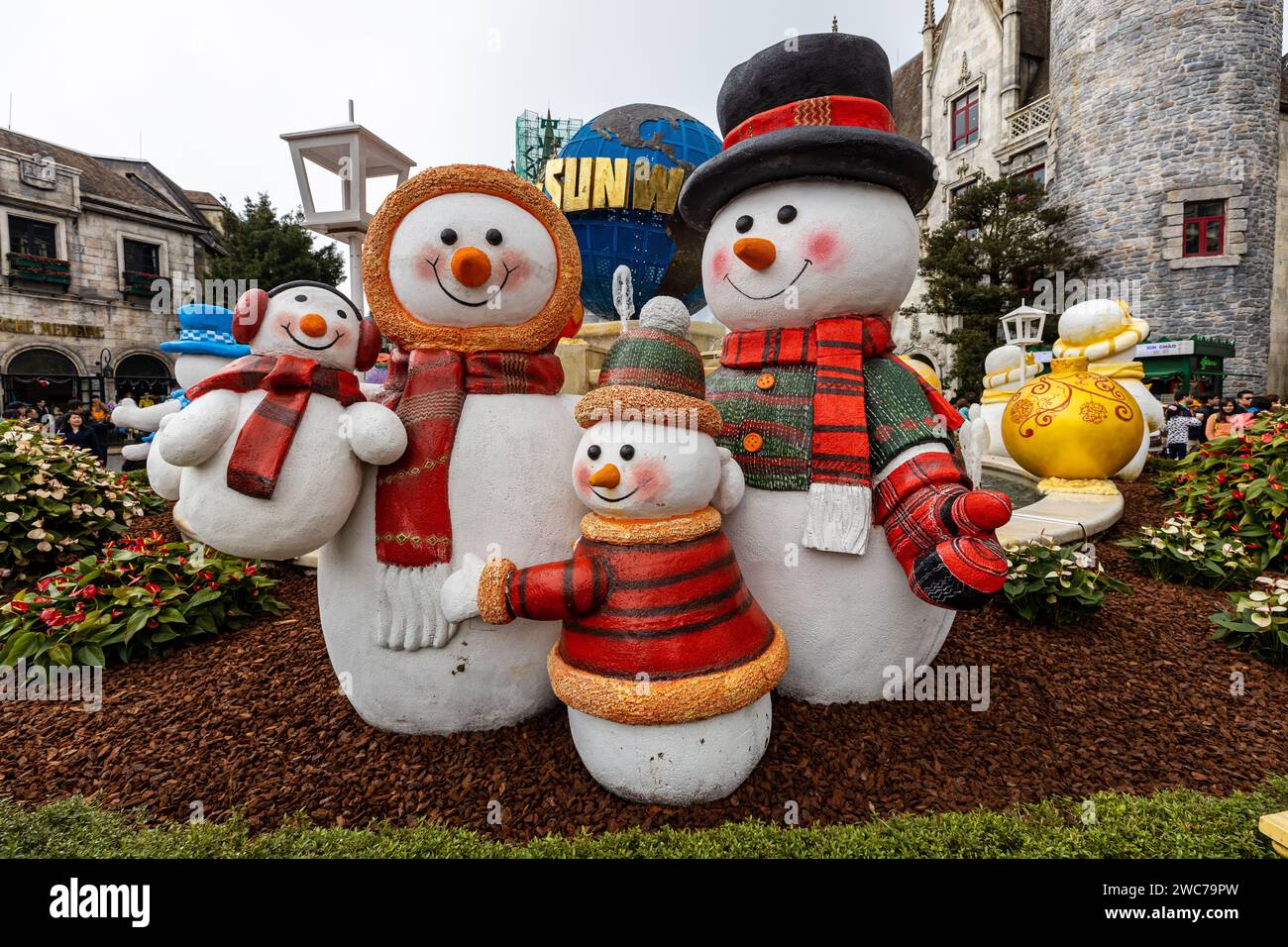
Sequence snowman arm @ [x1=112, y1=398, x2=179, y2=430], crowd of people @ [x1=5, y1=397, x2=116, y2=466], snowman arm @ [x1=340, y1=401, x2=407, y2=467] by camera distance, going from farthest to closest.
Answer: crowd of people @ [x1=5, y1=397, x2=116, y2=466]
snowman arm @ [x1=112, y1=398, x2=179, y2=430]
snowman arm @ [x1=340, y1=401, x2=407, y2=467]

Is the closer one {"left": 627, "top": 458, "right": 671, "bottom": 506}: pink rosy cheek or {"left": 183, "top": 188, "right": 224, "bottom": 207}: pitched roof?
{"left": 627, "top": 458, "right": 671, "bottom": 506}: pink rosy cheek

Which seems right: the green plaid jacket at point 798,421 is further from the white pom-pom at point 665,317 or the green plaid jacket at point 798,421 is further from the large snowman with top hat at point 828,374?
the white pom-pom at point 665,317

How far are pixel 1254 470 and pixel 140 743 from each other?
7.17 m

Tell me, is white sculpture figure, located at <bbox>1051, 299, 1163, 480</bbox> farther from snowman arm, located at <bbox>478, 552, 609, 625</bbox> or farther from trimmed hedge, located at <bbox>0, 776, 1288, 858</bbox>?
snowman arm, located at <bbox>478, 552, 609, 625</bbox>

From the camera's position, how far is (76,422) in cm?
856

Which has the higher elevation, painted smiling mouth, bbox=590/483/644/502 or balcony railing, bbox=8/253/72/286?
balcony railing, bbox=8/253/72/286

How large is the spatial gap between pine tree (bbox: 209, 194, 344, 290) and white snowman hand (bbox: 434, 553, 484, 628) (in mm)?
18682

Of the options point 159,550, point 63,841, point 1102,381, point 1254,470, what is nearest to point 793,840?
point 63,841

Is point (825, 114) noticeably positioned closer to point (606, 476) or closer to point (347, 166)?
point (606, 476)

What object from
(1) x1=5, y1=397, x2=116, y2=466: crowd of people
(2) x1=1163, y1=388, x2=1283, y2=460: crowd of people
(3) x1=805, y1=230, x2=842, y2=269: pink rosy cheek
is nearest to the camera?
(3) x1=805, y1=230, x2=842, y2=269: pink rosy cheek

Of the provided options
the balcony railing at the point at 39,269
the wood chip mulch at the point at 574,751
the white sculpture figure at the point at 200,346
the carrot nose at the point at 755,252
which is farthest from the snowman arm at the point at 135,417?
the balcony railing at the point at 39,269

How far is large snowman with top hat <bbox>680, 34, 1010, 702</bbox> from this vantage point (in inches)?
85.4

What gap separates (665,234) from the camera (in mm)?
6387
